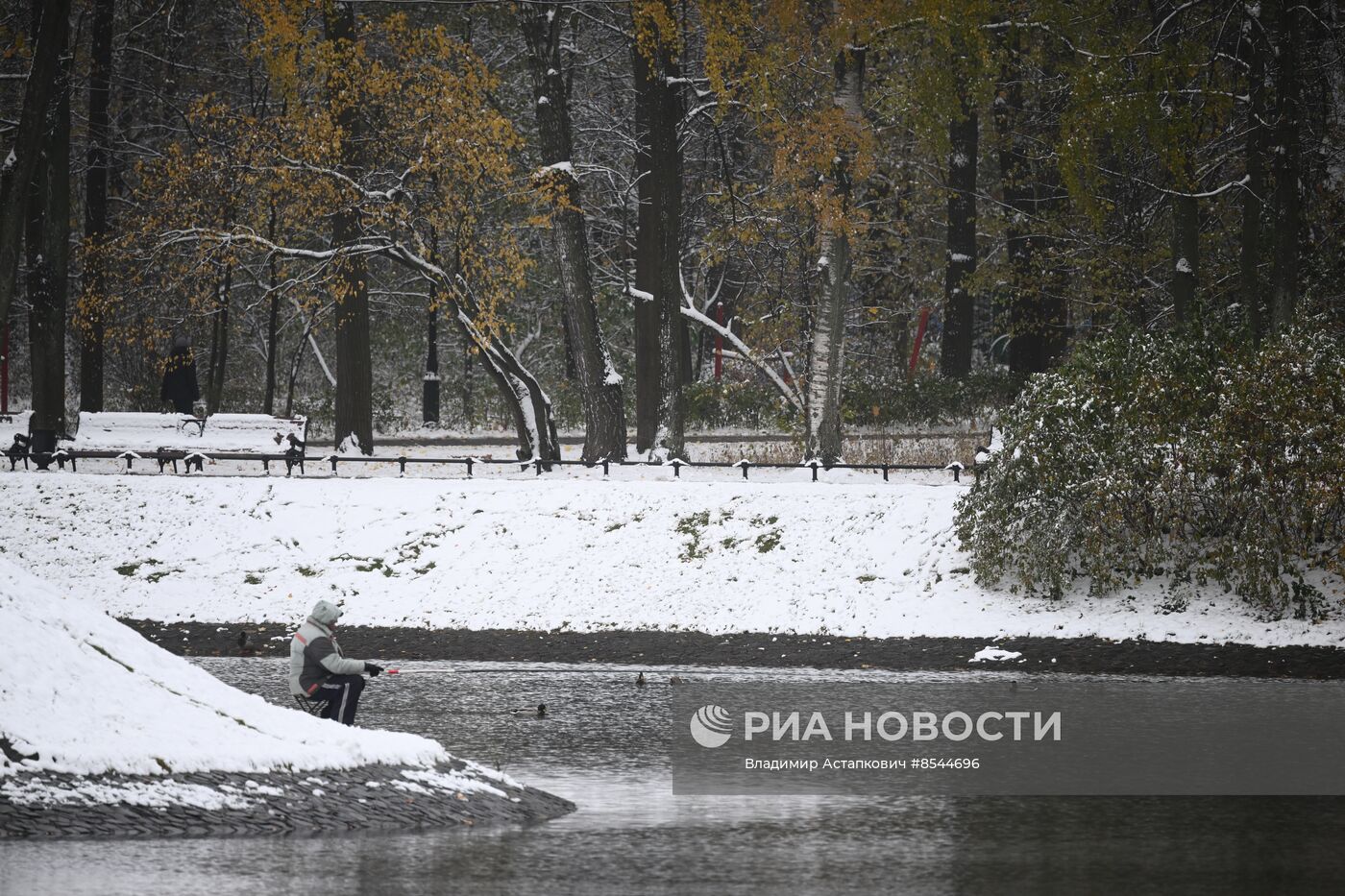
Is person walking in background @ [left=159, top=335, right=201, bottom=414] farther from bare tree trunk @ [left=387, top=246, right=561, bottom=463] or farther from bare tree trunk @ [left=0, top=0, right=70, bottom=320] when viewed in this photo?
bare tree trunk @ [left=0, top=0, right=70, bottom=320]

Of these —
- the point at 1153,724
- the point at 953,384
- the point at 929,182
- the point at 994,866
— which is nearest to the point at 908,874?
the point at 994,866

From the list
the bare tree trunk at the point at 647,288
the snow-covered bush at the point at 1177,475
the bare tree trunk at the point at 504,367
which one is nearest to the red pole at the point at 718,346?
the bare tree trunk at the point at 647,288

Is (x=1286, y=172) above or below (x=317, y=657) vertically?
above

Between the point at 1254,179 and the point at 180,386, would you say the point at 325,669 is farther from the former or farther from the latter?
the point at 180,386

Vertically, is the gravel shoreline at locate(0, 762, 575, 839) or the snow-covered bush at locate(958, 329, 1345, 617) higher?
the snow-covered bush at locate(958, 329, 1345, 617)

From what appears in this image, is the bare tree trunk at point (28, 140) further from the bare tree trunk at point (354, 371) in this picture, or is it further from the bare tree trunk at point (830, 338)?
the bare tree trunk at point (830, 338)

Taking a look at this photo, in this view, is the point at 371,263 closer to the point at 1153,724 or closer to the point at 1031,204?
the point at 1031,204

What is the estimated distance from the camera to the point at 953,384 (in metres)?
32.7

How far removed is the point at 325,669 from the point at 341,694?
29 centimetres

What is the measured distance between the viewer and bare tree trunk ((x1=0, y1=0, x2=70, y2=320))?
72.9ft

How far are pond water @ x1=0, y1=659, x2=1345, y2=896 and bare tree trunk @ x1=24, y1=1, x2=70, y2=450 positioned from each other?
56.0 ft

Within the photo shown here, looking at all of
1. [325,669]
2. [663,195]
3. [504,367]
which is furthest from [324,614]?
[663,195]

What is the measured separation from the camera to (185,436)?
26516 millimetres

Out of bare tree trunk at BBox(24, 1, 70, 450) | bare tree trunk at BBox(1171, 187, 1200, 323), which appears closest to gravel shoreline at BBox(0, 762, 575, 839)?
bare tree trunk at BBox(1171, 187, 1200, 323)
